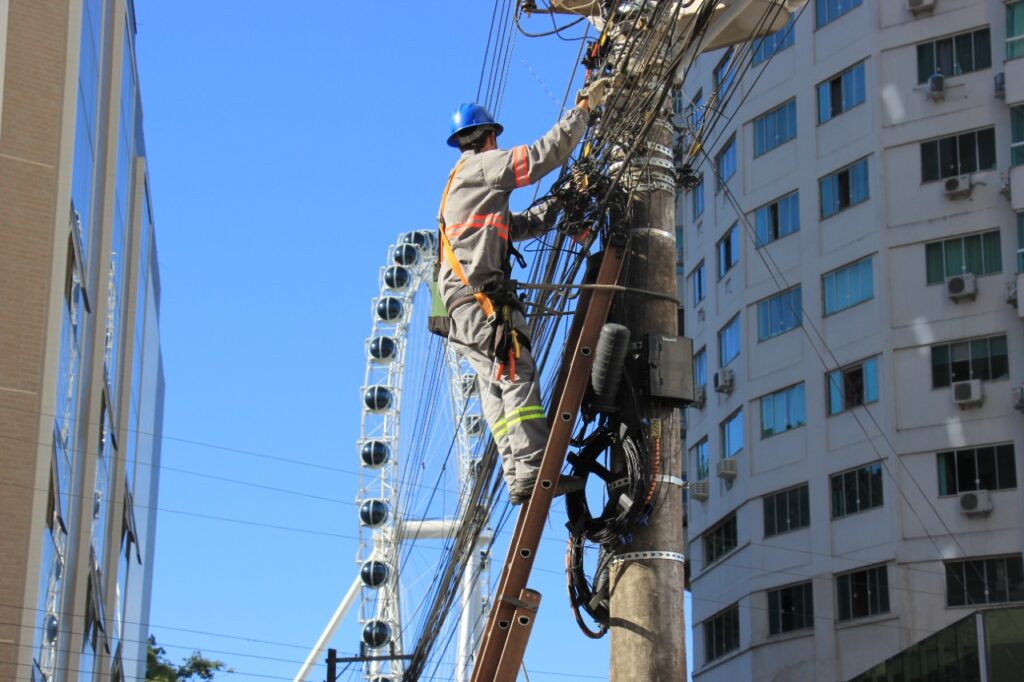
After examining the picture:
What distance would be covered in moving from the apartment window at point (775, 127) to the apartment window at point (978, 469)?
985cm

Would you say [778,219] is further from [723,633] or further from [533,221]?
[533,221]

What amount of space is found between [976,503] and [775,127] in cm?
1195

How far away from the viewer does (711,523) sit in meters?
46.2

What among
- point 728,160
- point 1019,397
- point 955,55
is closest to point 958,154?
point 955,55

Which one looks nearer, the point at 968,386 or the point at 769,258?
the point at 968,386

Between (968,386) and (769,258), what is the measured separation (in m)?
7.34

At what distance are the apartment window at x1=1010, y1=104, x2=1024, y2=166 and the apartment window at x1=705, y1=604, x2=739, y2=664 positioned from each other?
13299 millimetres

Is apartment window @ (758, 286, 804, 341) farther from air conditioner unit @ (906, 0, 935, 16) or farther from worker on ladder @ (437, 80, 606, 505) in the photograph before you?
worker on ladder @ (437, 80, 606, 505)

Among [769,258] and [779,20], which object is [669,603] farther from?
[769,258]

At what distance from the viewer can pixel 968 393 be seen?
3841 centimetres

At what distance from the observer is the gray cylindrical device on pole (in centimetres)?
936

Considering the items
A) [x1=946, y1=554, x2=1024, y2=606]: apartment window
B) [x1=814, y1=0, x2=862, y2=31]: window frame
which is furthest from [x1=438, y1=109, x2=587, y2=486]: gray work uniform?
[x1=814, y1=0, x2=862, y2=31]: window frame

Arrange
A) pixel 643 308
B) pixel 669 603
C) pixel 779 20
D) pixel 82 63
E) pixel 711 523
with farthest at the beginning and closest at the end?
1. pixel 711 523
2. pixel 82 63
3. pixel 779 20
4. pixel 643 308
5. pixel 669 603

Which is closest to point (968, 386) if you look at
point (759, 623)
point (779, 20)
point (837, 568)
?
point (837, 568)
